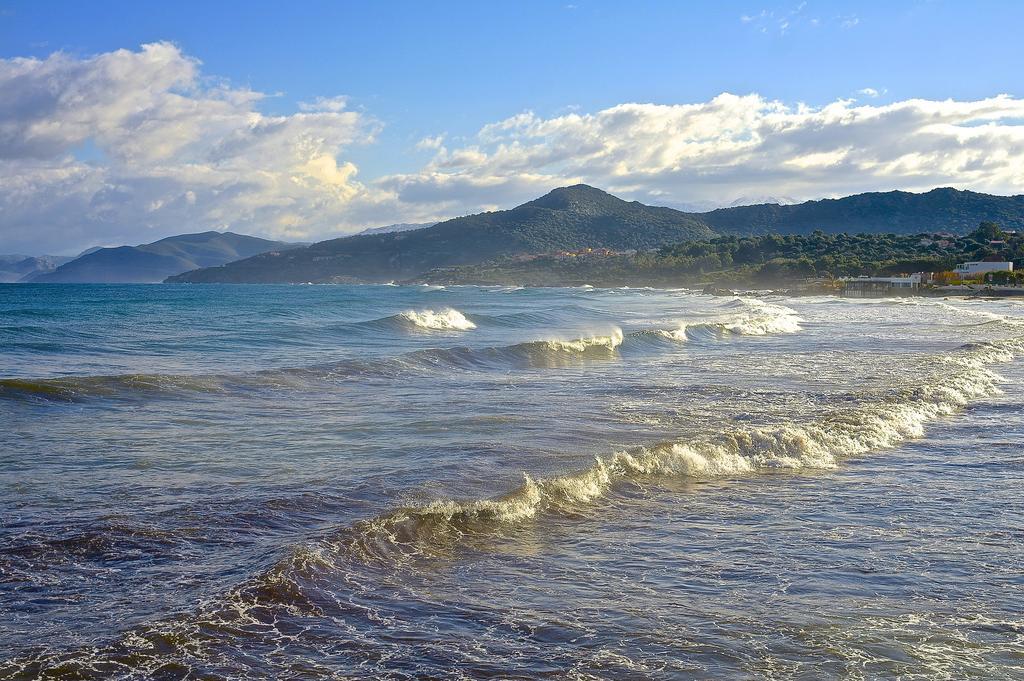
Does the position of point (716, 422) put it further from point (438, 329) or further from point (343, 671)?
point (438, 329)

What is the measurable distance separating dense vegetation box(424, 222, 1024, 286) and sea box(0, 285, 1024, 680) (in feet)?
347

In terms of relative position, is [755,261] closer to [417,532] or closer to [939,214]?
[939,214]

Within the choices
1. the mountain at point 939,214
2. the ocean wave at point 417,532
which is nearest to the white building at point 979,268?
the mountain at point 939,214

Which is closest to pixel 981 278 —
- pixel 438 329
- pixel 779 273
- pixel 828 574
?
pixel 779 273

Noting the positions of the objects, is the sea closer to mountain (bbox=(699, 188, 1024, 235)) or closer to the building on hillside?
the building on hillside

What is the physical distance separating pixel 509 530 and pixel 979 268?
108m

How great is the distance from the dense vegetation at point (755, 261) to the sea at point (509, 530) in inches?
4162

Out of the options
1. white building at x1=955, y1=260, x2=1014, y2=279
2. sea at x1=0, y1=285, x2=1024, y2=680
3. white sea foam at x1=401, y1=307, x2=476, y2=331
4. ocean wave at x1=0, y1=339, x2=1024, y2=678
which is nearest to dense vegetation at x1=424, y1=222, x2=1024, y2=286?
white building at x1=955, y1=260, x2=1014, y2=279

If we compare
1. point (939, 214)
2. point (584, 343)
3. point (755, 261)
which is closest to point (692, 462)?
point (584, 343)

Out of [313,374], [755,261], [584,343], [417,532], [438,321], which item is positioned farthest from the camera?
[755,261]

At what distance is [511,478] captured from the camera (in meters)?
9.56

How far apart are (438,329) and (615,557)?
31.4m

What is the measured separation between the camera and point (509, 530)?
802 centimetres

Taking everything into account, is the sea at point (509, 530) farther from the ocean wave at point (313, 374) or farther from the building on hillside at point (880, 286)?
the building on hillside at point (880, 286)
